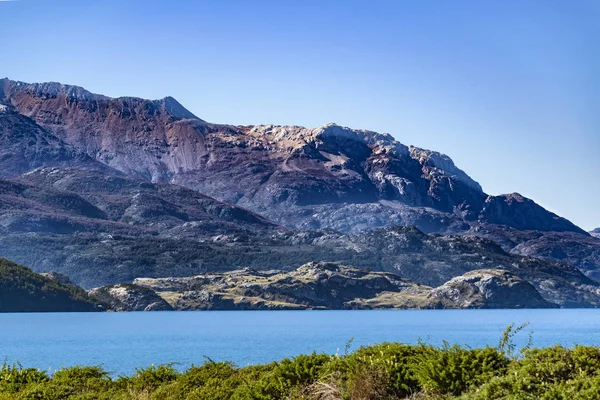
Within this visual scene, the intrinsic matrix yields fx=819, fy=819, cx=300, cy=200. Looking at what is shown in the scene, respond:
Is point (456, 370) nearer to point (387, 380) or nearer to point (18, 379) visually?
point (387, 380)

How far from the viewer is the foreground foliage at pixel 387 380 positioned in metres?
19.3

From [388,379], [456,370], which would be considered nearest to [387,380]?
[388,379]

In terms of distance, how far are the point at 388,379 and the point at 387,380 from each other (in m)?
0.04

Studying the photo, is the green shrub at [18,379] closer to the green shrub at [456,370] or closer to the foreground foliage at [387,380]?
the foreground foliage at [387,380]

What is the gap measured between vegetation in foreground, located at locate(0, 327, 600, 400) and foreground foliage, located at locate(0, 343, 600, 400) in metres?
0.02

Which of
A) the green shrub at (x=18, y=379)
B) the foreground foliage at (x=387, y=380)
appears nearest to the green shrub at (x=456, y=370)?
the foreground foliage at (x=387, y=380)

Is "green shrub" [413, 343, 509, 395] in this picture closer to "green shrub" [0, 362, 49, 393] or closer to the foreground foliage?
the foreground foliage

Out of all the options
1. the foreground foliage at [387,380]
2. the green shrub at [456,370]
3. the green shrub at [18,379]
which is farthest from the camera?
the green shrub at [18,379]

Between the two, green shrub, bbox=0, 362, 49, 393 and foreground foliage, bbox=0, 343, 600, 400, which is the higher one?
foreground foliage, bbox=0, 343, 600, 400

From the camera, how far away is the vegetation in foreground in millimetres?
19359

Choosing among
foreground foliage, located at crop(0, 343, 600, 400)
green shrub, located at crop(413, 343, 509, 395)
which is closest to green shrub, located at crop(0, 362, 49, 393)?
foreground foliage, located at crop(0, 343, 600, 400)

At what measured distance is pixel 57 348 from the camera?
124312 millimetres

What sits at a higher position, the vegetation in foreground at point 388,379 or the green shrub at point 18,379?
the vegetation in foreground at point 388,379

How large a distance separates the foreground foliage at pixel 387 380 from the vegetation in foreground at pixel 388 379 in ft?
0.08
